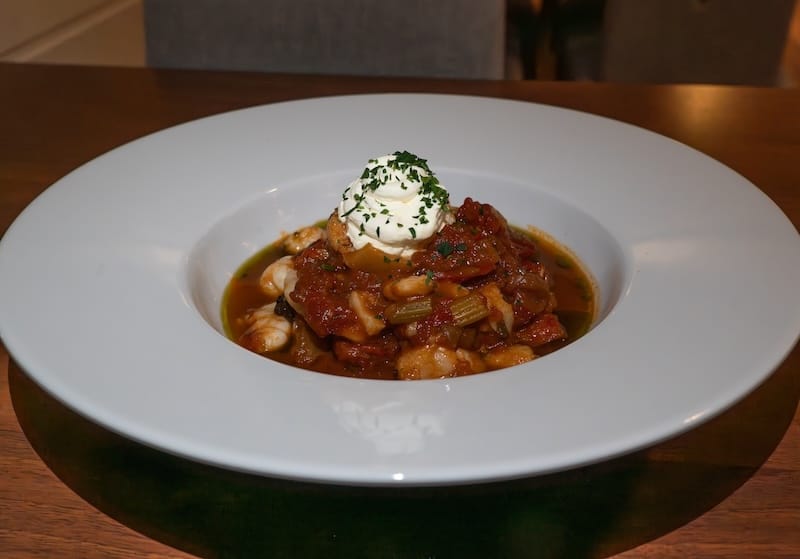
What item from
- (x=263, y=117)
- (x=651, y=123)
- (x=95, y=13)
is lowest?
(x=95, y=13)

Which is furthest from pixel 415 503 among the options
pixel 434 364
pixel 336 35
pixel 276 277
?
pixel 336 35

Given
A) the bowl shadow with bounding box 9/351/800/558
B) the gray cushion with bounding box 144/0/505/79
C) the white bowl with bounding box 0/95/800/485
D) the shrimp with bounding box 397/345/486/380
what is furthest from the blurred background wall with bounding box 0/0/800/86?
the bowl shadow with bounding box 9/351/800/558

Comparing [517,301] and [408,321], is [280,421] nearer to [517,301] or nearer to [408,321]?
[408,321]

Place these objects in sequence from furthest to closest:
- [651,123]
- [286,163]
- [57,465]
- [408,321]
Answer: [651,123], [286,163], [408,321], [57,465]

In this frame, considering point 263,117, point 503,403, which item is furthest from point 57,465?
point 263,117

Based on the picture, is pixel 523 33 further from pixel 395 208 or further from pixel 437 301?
pixel 437 301

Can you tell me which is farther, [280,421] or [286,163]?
[286,163]

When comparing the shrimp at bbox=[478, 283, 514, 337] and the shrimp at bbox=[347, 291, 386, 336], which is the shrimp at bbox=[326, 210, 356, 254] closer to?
the shrimp at bbox=[347, 291, 386, 336]

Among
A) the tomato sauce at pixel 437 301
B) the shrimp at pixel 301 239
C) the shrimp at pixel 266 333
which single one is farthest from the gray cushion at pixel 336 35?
the shrimp at pixel 266 333
